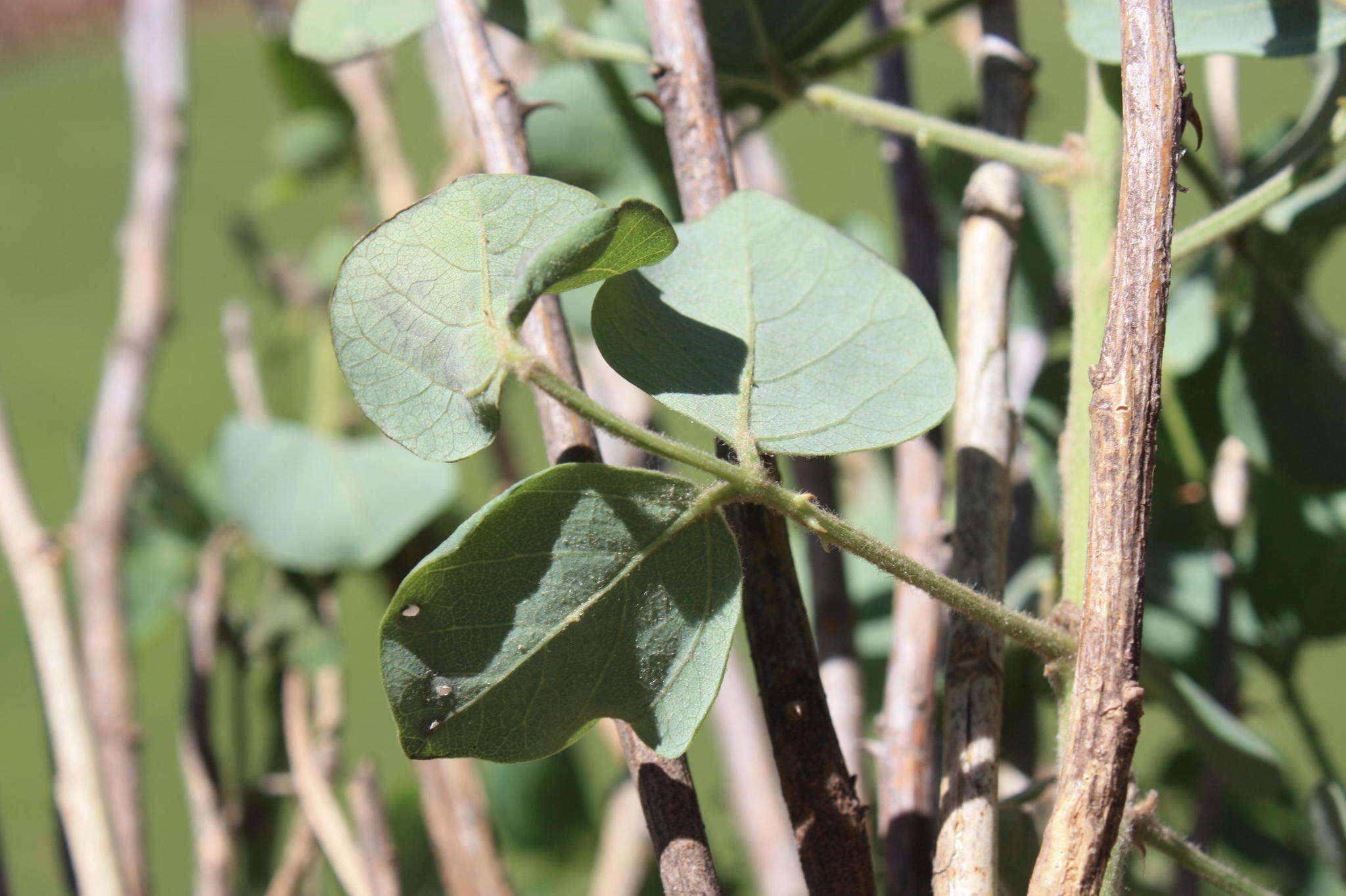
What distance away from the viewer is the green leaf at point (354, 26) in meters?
0.34

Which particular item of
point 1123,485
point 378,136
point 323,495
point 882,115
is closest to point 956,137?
point 882,115

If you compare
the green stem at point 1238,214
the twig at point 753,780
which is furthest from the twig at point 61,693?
the green stem at point 1238,214

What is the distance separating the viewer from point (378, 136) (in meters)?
0.66

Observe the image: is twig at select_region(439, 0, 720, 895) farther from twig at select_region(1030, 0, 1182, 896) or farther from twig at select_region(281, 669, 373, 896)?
twig at select_region(281, 669, 373, 896)

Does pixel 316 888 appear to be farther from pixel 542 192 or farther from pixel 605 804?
pixel 542 192

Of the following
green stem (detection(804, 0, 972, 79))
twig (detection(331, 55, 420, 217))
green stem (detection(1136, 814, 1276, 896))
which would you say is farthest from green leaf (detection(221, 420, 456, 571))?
green stem (detection(1136, 814, 1276, 896))

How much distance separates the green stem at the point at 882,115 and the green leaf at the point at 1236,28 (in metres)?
0.03

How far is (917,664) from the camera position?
35cm

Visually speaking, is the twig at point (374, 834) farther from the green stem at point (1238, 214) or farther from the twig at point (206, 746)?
the green stem at point (1238, 214)

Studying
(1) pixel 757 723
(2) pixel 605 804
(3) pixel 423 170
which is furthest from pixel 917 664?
(3) pixel 423 170

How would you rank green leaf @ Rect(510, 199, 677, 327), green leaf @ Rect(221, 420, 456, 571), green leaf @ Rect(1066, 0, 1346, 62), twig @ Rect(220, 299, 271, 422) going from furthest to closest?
twig @ Rect(220, 299, 271, 422) → green leaf @ Rect(221, 420, 456, 571) → green leaf @ Rect(1066, 0, 1346, 62) → green leaf @ Rect(510, 199, 677, 327)

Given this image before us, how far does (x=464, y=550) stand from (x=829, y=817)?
99 mm

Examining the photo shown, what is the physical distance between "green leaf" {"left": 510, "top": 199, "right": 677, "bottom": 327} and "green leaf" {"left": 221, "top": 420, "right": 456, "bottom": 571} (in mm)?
328

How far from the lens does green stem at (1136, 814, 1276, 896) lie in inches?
8.9
